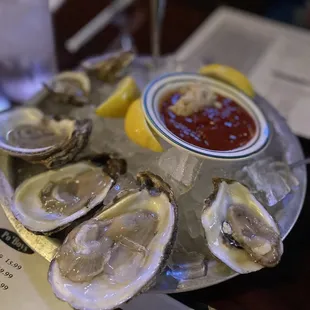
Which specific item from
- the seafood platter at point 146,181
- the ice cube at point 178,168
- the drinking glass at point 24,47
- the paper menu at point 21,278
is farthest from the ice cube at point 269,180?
the drinking glass at point 24,47

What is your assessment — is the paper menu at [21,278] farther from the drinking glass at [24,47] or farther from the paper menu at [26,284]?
the drinking glass at [24,47]

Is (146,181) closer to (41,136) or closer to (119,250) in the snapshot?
(119,250)

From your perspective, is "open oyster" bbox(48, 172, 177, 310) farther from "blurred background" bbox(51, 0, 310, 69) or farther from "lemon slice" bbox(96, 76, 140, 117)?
"blurred background" bbox(51, 0, 310, 69)

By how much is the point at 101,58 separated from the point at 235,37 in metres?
0.65

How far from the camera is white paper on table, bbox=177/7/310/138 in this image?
1.38 meters

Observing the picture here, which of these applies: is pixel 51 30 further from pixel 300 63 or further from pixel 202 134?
pixel 300 63

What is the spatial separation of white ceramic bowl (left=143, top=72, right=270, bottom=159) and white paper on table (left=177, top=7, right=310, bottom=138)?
1.10 ft

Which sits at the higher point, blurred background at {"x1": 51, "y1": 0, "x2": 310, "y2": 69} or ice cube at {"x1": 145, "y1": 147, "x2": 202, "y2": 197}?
ice cube at {"x1": 145, "y1": 147, "x2": 202, "y2": 197}

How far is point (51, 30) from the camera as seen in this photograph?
1.14 m

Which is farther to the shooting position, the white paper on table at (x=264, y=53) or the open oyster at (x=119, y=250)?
the white paper on table at (x=264, y=53)

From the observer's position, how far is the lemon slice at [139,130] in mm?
878

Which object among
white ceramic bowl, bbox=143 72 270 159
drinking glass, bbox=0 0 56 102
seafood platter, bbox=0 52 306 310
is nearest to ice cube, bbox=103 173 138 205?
seafood platter, bbox=0 52 306 310

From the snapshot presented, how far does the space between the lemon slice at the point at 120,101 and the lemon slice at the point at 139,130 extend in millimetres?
48

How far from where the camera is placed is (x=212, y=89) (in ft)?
3.39
